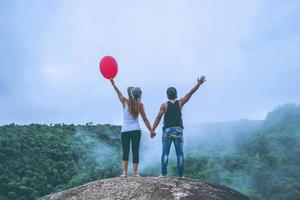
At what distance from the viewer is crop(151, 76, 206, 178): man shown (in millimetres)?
10141

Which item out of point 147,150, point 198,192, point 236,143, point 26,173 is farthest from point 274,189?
point 26,173

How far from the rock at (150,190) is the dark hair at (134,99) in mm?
1307

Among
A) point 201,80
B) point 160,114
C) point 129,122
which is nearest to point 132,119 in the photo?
point 129,122

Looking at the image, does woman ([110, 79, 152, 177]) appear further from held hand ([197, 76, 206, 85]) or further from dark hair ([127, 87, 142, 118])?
held hand ([197, 76, 206, 85])

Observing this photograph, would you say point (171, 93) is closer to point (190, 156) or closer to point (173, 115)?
point (173, 115)

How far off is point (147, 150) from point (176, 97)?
34.4 meters

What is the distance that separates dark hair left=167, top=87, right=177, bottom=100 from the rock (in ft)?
5.26

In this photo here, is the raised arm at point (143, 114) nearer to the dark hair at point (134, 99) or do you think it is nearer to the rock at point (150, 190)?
the dark hair at point (134, 99)

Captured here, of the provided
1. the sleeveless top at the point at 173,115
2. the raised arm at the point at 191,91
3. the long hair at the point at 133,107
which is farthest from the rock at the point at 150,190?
the raised arm at the point at 191,91

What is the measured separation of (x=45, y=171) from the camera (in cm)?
4434

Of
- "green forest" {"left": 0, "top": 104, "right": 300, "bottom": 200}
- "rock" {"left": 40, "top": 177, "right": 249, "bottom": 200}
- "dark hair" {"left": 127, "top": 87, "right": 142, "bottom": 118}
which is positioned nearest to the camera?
"rock" {"left": 40, "top": 177, "right": 249, "bottom": 200}

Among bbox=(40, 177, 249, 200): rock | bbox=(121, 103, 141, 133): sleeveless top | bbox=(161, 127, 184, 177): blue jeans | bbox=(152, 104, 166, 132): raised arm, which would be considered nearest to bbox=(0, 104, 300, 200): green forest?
bbox=(40, 177, 249, 200): rock

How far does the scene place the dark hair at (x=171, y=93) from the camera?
10.2m

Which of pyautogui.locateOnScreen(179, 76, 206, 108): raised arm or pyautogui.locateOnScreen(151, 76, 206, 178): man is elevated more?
pyautogui.locateOnScreen(179, 76, 206, 108): raised arm
